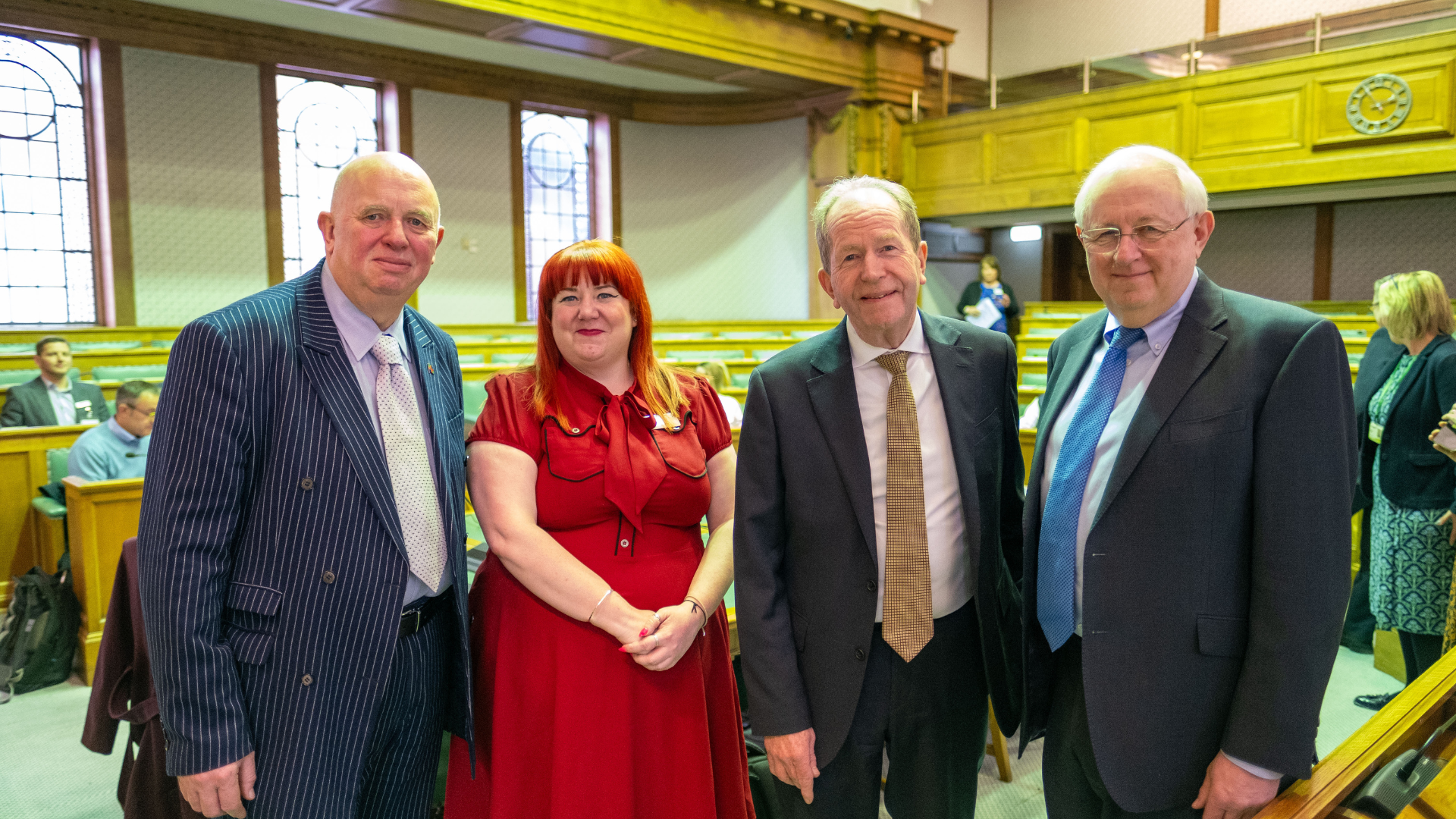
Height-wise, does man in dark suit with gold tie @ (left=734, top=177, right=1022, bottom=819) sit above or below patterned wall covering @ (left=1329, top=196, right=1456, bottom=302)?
below

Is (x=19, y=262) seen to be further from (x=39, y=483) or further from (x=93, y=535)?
(x=93, y=535)

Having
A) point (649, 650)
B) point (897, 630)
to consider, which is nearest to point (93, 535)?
point (649, 650)

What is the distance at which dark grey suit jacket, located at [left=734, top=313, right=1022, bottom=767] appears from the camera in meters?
1.40

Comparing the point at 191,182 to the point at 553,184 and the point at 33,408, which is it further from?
the point at 33,408

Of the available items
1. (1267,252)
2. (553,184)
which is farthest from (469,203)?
(1267,252)

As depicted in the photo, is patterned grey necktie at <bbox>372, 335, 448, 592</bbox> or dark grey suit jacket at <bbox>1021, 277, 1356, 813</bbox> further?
patterned grey necktie at <bbox>372, 335, 448, 592</bbox>

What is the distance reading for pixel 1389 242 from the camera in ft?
31.3

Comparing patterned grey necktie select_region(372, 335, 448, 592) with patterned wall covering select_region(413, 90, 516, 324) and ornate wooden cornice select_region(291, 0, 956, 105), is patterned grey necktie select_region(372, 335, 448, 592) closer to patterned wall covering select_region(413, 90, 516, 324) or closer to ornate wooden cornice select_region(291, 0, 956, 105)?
ornate wooden cornice select_region(291, 0, 956, 105)

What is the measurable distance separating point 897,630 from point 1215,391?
0.54 meters

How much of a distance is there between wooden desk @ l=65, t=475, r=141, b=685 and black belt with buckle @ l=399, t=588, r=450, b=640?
2609 mm

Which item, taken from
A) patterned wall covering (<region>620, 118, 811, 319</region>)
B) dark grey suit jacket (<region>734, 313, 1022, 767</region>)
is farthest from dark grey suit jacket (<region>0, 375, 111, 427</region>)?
patterned wall covering (<region>620, 118, 811, 319</region>)

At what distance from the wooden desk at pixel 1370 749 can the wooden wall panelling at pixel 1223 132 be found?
7660mm

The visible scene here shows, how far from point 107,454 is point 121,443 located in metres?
0.10

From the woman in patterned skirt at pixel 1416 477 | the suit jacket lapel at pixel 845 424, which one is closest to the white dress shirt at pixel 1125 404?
the suit jacket lapel at pixel 845 424
